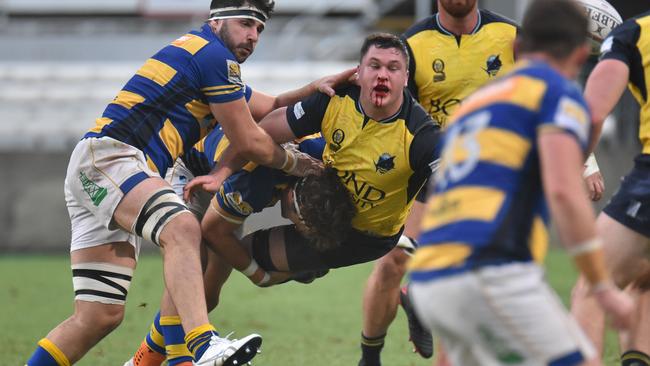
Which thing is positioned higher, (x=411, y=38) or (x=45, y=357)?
(x=411, y=38)

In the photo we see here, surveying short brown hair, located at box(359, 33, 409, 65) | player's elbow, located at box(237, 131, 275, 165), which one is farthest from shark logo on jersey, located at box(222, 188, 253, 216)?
short brown hair, located at box(359, 33, 409, 65)

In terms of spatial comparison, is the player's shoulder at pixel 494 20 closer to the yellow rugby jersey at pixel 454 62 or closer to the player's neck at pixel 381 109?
the yellow rugby jersey at pixel 454 62

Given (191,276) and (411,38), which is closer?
(191,276)

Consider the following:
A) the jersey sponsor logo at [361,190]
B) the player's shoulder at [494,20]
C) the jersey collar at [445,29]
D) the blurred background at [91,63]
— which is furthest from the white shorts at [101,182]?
the blurred background at [91,63]

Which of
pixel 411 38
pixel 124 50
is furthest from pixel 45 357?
pixel 124 50

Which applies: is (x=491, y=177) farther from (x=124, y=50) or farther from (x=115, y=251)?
(x=124, y=50)

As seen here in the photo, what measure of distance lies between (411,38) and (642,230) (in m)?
2.50

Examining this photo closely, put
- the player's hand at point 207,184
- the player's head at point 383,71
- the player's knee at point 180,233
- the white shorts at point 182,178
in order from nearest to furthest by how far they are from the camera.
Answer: the player's knee at point 180,233 → the player's hand at point 207,184 → the player's head at point 383,71 → the white shorts at point 182,178

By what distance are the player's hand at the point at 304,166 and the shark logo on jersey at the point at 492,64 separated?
4.41 feet

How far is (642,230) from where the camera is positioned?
5.63 meters

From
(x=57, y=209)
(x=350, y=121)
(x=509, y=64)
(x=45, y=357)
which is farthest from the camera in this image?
(x=57, y=209)

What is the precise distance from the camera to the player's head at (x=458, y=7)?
24.0 feet

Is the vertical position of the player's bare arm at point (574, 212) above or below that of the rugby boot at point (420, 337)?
above

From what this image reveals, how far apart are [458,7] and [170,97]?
2117 millimetres
